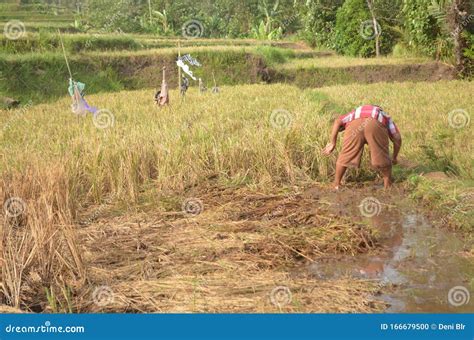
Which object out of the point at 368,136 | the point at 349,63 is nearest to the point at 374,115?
the point at 368,136

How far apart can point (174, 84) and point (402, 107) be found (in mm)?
9745

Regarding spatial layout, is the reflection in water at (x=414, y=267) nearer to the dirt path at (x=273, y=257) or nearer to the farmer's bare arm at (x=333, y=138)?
the dirt path at (x=273, y=257)

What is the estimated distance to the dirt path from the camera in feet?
11.4

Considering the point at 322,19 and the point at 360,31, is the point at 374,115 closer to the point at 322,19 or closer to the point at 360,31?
the point at 360,31

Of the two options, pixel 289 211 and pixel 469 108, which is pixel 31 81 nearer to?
pixel 469 108

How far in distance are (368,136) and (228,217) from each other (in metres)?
1.65

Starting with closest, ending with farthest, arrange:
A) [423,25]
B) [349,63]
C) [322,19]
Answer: [423,25], [349,63], [322,19]

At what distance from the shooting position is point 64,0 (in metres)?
43.7

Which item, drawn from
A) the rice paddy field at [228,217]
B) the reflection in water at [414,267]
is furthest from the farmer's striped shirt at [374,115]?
the reflection in water at [414,267]

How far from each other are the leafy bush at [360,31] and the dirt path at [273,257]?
55.9 feet

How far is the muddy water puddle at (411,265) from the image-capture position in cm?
356

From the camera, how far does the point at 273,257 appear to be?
4.18m

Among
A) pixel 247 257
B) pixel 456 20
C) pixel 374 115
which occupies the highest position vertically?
pixel 456 20

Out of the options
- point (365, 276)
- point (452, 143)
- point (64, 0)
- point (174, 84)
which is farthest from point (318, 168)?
point (64, 0)
